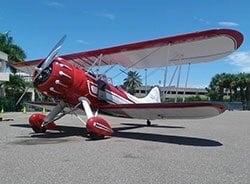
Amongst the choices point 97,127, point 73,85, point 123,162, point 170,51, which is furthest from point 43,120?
point 123,162

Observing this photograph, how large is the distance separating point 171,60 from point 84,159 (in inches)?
351

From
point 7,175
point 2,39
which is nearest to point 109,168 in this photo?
point 7,175

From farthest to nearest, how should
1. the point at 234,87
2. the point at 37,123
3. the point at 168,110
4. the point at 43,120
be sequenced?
the point at 234,87
the point at 43,120
the point at 37,123
the point at 168,110

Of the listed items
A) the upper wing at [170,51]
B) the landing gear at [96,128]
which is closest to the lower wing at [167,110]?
the landing gear at [96,128]

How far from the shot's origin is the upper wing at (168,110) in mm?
A: 12555

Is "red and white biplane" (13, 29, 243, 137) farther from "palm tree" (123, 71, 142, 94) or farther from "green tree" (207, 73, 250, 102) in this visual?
"green tree" (207, 73, 250, 102)

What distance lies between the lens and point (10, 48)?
184 ft

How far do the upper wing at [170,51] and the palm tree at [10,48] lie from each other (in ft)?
126

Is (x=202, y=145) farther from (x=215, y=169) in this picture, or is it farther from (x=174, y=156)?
(x=215, y=169)

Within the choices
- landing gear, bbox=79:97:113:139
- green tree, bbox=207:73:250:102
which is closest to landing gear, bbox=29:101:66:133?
landing gear, bbox=79:97:113:139

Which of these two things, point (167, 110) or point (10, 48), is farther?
point (10, 48)

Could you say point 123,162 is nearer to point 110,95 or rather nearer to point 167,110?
point 167,110

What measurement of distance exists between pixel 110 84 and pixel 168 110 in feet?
11.6

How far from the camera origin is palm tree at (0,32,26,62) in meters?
55.1
